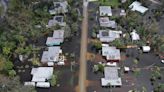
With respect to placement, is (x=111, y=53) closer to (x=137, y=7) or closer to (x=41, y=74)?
(x=41, y=74)

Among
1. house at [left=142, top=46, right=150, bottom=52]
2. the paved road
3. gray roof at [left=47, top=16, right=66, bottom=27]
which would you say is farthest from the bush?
house at [left=142, top=46, right=150, bottom=52]

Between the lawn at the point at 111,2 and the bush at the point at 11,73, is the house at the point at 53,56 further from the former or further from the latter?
the lawn at the point at 111,2

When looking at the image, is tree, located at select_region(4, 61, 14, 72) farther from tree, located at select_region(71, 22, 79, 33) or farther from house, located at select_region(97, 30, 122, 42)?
house, located at select_region(97, 30, 122, 42)

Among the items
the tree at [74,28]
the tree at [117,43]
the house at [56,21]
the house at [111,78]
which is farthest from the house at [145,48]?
the house at [56,21]

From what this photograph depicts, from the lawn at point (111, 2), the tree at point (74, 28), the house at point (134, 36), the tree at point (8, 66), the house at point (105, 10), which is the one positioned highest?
the lawn at point (111, 2)

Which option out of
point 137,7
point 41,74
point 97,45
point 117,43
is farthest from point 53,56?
point 137,7

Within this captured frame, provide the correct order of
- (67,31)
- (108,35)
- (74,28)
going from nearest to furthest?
(108,35) < (67,31) < (74,28)

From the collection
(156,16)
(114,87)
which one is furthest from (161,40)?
(114,87)

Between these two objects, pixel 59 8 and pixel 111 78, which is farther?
pixel 59 8
